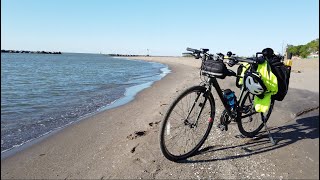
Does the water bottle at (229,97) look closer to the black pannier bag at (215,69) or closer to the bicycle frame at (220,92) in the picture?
the bicycle frame at (220,92)

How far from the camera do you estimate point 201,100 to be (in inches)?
194

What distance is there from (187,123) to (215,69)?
1016 millimetres

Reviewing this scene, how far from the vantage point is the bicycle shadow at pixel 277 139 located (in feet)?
17.1

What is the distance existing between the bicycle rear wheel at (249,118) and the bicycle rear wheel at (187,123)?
0.76 m

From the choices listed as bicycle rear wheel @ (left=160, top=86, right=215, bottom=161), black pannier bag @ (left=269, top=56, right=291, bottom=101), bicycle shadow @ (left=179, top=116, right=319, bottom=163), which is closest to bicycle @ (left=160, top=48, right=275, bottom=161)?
bicycle rear wheel @ (left=160, top=86, right=215, bottom=161)

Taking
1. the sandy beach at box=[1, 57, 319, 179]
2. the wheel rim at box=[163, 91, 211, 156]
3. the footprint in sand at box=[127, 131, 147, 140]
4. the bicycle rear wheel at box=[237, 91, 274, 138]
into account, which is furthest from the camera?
the footprint in sand at box=[127, 131, 147, 140]

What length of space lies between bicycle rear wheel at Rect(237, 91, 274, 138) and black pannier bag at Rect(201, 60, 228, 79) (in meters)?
1.14

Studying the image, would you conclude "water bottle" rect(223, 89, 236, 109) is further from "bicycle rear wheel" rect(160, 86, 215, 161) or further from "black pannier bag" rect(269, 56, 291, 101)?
"black pannier bag" rect(269, 56, 291, 101)

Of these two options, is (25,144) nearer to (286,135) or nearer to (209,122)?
(209,122)

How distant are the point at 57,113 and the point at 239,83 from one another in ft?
21.7

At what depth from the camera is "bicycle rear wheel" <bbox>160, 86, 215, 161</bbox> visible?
469cm

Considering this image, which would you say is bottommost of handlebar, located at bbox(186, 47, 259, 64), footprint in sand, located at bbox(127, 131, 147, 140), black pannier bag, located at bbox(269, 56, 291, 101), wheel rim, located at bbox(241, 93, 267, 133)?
footprint in sand, located at bbox(127, 131, 147, 140)

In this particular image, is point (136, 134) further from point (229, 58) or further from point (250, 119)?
point (229, 58)

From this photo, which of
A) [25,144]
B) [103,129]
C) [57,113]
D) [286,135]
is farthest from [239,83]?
[57,113]
